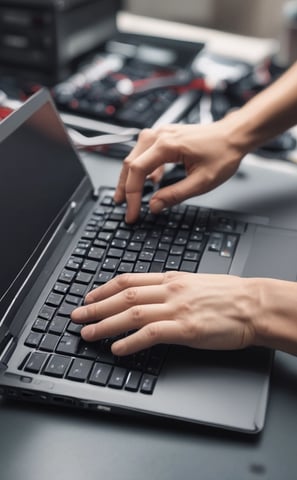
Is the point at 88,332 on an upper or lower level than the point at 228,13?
upper

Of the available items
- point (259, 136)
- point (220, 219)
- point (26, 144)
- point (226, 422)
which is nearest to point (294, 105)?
point (259, 136)

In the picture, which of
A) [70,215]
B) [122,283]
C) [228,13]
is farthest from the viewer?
[228,13]

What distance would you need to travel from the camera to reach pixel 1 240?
0.59 meters

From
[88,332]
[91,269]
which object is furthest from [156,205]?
[88,332]

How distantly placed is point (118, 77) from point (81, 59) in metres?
0.14

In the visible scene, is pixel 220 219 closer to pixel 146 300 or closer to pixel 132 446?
pixel 146 300

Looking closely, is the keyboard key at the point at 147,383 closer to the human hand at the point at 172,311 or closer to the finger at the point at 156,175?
the human hand at the point at 172,311

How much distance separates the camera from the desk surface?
1.57 ft

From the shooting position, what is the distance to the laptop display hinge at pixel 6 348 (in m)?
0.54

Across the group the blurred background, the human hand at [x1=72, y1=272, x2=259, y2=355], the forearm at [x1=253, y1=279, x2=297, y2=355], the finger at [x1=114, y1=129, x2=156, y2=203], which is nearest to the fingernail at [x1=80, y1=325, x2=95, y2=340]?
the human hand at [x1=72, y1=272, x2=259, y2=355]

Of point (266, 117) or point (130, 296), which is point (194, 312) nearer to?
point (130, 296)

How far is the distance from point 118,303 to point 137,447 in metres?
0.14

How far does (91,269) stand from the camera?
659 mm

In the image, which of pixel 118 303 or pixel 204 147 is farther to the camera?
pixel 204 147
